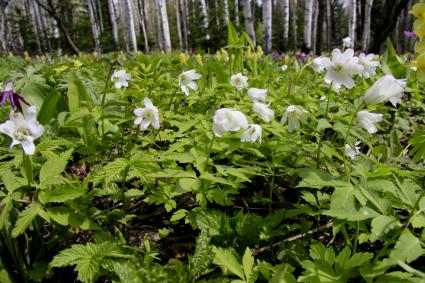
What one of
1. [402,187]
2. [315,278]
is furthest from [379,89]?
[315,278]

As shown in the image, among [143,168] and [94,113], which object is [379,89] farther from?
[94,113]

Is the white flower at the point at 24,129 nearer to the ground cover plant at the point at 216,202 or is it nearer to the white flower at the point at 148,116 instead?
the ground cover plant at the point at 216,202

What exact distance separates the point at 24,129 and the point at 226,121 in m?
0.72

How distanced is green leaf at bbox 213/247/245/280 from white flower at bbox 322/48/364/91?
902mm

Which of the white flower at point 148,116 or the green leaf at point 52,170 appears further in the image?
the white flower at point 148,116

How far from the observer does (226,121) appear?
4.50ft

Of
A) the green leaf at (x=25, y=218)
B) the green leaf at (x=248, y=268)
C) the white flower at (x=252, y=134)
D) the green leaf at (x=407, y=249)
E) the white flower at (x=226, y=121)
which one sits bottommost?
the green leaf at (x=248, y=268)

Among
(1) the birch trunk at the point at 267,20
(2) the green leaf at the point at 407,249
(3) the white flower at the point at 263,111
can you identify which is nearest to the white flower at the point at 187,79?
(3) the white flower at the point at 263,111

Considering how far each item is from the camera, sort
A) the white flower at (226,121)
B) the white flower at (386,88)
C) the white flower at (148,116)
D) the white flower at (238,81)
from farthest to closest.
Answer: the white flower at (238,81) < the white flower at (148,116) < the white flower at (226,121) < the white flower at (386,88)

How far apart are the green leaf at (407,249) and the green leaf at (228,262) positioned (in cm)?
45

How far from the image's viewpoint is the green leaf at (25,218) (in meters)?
1.02

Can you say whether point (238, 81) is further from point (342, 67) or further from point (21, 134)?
point (21, 134)

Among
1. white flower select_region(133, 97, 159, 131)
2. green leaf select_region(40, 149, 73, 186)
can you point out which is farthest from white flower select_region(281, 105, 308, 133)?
green leaf select_region(40, 149, 73, 186)

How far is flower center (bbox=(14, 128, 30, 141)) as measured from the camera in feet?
3.67
